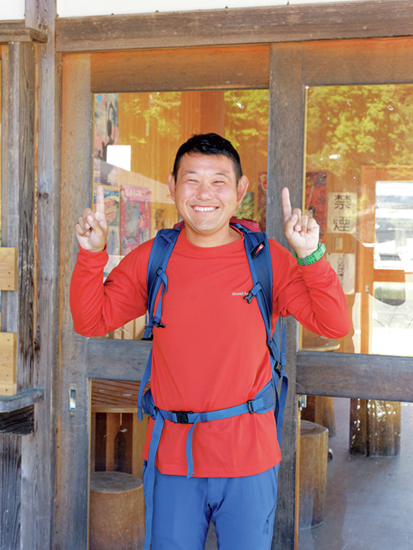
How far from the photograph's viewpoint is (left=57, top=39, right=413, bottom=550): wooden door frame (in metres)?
2.65

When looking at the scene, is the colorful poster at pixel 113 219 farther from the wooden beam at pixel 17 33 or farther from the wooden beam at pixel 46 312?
the wooden beam at pixel 17 33

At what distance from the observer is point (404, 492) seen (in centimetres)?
300

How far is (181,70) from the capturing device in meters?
2.84

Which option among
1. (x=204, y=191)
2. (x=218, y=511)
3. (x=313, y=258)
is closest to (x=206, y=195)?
(x=204, y=191)

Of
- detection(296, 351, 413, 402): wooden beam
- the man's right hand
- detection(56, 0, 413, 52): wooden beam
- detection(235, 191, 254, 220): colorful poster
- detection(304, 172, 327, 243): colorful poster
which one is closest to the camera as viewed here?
the man's right hand

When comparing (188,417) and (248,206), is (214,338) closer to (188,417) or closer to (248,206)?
(188,417)

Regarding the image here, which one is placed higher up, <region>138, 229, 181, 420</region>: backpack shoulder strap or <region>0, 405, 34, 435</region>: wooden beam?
<region>138, 229, 181, 420</region>: backpack shoulder strap

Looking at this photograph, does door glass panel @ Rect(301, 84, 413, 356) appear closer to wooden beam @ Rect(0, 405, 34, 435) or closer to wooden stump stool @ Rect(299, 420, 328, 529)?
wooden stump stool @ Rect(299, 420, 328, 529)

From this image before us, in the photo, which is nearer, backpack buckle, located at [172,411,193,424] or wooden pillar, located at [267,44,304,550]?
backpack buckle, located at [172,411,193,424]

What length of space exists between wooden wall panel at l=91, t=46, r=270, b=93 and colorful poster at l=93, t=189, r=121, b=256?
0.53 meters

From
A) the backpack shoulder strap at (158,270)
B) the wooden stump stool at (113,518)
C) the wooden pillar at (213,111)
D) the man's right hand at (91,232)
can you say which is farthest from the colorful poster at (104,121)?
the wooden stump stool at (113,518)

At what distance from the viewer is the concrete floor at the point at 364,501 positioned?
2861mm

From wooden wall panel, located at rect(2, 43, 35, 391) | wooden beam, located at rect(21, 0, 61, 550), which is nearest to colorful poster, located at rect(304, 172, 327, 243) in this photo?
wooden beam, located at rect(21, 0, 61, 550)

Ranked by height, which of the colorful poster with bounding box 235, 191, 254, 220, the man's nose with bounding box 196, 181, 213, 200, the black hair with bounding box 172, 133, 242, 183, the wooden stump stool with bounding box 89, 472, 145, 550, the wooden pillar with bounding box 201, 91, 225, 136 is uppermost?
the wooden pillar with bounding box 201, 91, 225, 136
